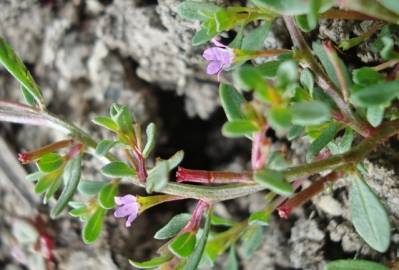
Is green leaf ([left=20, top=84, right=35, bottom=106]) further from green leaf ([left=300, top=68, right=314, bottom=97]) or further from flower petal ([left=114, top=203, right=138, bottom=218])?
green leaf ([left=300, top=68, right=314, bottom=97])

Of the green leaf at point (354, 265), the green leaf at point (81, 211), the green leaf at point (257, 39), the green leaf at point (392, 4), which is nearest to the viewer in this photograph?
the green leaf at point (392, 4)

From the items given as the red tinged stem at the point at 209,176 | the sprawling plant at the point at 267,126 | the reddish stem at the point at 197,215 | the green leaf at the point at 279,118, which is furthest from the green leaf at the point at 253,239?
the green leaf at the point at 279,118

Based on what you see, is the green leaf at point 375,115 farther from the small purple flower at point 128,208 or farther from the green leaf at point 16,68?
the green leaf at point 16,68

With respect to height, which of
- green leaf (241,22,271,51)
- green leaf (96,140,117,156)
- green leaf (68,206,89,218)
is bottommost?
green leaf (68,206,89,218)

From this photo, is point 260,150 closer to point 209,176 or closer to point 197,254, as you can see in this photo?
point 209,176

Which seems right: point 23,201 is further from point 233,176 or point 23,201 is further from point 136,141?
point 233,176

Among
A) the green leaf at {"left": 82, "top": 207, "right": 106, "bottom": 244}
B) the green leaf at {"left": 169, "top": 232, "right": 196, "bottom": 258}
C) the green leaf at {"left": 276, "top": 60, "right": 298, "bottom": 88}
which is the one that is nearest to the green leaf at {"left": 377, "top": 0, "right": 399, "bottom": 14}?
the green leaf at {"left": 276, "top": 60, "right": 298, "bottom": 88}

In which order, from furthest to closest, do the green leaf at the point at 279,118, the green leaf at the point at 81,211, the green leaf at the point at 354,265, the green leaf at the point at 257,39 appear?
1. the green leaf at the point at 81,211
2. the green leaf at the point at 257,39
3. the green leaf at the point at 354,265
4. the green leaf at the point at 279,118
